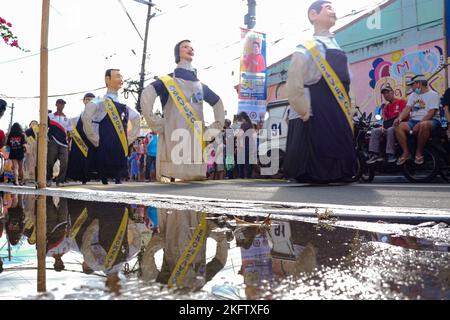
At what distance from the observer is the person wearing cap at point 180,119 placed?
23.5ft

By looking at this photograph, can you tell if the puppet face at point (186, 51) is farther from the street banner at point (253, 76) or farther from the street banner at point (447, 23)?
the street banner at point (253, 76)

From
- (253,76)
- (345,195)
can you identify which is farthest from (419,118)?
(253,76)

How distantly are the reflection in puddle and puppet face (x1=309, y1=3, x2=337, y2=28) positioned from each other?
4213mm

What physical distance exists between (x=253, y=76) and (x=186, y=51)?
753cm

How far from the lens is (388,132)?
21.2 feet

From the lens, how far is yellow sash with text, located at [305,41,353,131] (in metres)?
5.51

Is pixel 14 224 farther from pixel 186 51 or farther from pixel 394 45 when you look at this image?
pixel 394 45

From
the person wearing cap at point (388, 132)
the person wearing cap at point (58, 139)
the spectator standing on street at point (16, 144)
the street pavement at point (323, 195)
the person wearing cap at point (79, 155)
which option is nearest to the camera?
the street pavement at point (323, 195)

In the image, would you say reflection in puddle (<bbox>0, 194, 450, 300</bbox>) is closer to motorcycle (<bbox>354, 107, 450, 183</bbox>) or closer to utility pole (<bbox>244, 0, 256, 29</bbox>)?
motorcycle (<bbox>354, 107, 450, 183</bbox>)

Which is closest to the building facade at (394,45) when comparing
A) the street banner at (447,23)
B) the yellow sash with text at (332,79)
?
the street banner at (447,23)

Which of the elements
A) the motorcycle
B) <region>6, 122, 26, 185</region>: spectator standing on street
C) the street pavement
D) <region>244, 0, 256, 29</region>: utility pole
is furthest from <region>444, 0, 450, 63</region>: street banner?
<region>6, 122, 26, 185</region>: spectator standing on street

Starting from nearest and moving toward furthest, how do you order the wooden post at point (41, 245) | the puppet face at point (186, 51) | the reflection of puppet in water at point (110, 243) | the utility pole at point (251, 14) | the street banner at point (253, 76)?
the wooden post at point (41, 245), the reflection of puppet in water at point (110, 243), the puppet face at point (186, 51), the street banner at point (253, 76), the utility pole at point (251, 14)

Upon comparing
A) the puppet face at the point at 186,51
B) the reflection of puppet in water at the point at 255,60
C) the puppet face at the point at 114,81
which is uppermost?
the reflection of puppet in water at the point at 255,60

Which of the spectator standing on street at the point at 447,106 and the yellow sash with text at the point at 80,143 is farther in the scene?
the yellow sash with text at the point at 80,143
